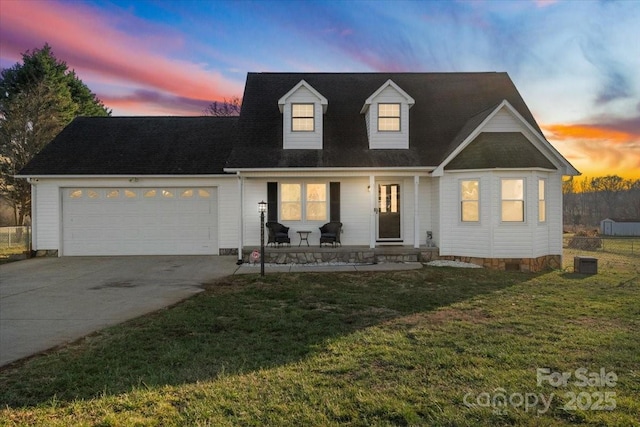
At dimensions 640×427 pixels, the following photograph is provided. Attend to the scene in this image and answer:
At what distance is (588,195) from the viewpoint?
66.8 metres

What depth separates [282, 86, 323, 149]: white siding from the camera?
13.4 metres

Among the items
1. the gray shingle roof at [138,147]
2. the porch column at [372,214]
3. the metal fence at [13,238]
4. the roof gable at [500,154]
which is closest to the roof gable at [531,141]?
the roof gable at [500,154]

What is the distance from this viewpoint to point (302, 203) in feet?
44.3

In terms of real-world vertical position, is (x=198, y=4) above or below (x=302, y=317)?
above

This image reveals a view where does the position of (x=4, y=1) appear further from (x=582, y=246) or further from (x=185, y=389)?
(x=582, y=246)

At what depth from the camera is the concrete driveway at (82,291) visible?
550 centimetres

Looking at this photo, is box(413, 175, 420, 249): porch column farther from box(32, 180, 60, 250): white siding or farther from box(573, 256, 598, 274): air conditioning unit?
box(32, 180, 60, 250): white siding

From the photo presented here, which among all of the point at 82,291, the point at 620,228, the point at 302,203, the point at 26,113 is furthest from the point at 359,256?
the point at 620,228

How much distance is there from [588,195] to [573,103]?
6162 centimetres

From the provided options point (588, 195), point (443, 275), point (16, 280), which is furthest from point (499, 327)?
point (588, 195)

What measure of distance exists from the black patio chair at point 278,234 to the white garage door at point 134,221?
2.69 metres

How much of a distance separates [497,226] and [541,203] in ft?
5.99

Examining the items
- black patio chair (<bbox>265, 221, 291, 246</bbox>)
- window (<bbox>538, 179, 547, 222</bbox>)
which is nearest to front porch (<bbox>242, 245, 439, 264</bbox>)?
black patio chair (<bbox>265, 221, 291, 246</bbox>)

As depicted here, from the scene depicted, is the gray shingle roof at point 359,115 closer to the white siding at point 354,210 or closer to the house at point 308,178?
the house at point 308,178
